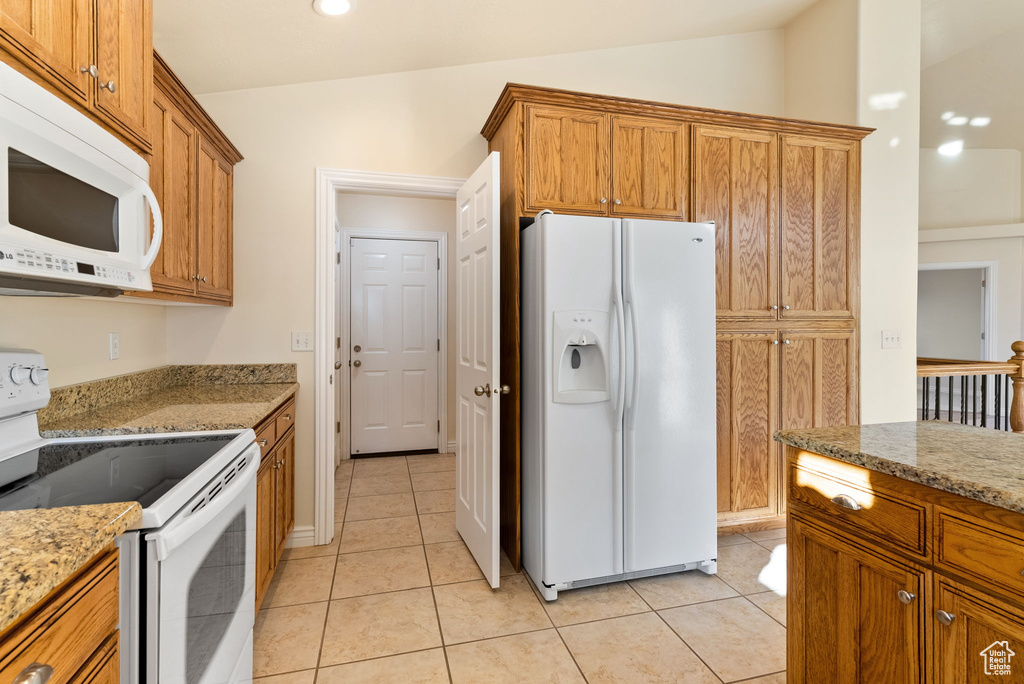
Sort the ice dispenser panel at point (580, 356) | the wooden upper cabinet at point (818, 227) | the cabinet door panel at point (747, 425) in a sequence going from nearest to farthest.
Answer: the ice dispenser panel at point (580, 356), the cabinet door panel at point (747, 425), the wooden upper cabinet at point (818, 227)

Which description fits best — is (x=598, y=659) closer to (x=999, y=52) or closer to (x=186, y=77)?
(x=186, y=77)

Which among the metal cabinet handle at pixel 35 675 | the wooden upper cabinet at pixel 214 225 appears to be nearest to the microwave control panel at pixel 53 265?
the metal cabinet handle at pixel 35 675

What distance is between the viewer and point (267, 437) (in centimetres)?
200

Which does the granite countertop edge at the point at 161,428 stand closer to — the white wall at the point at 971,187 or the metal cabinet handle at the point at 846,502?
the metal cabinet handle at the point at 846,502

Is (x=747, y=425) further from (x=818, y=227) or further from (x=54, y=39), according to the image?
(x=54, y=39)

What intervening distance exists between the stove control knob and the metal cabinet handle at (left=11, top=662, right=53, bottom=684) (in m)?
1.06

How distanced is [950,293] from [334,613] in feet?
26.5

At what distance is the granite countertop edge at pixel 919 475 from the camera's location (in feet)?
2.99

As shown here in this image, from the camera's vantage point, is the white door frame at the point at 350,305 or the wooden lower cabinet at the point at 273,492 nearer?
the wooden lower cabinet at the point at 273,492

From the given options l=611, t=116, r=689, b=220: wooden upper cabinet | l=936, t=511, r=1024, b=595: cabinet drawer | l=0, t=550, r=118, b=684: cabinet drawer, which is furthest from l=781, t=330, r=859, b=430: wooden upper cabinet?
l=0, t=550, r=118, b=684: cabinet drawer

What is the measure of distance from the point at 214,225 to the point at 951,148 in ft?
24.9

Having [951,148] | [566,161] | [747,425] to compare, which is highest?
[951,148]

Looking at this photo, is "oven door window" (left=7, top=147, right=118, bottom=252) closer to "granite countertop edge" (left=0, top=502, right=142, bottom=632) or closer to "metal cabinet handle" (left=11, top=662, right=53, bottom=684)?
"granite countertop edge" (left=0, top=502, right=142, bottom=632)

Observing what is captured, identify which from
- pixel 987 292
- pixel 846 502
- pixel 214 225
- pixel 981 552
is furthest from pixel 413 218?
pixel 987 292
